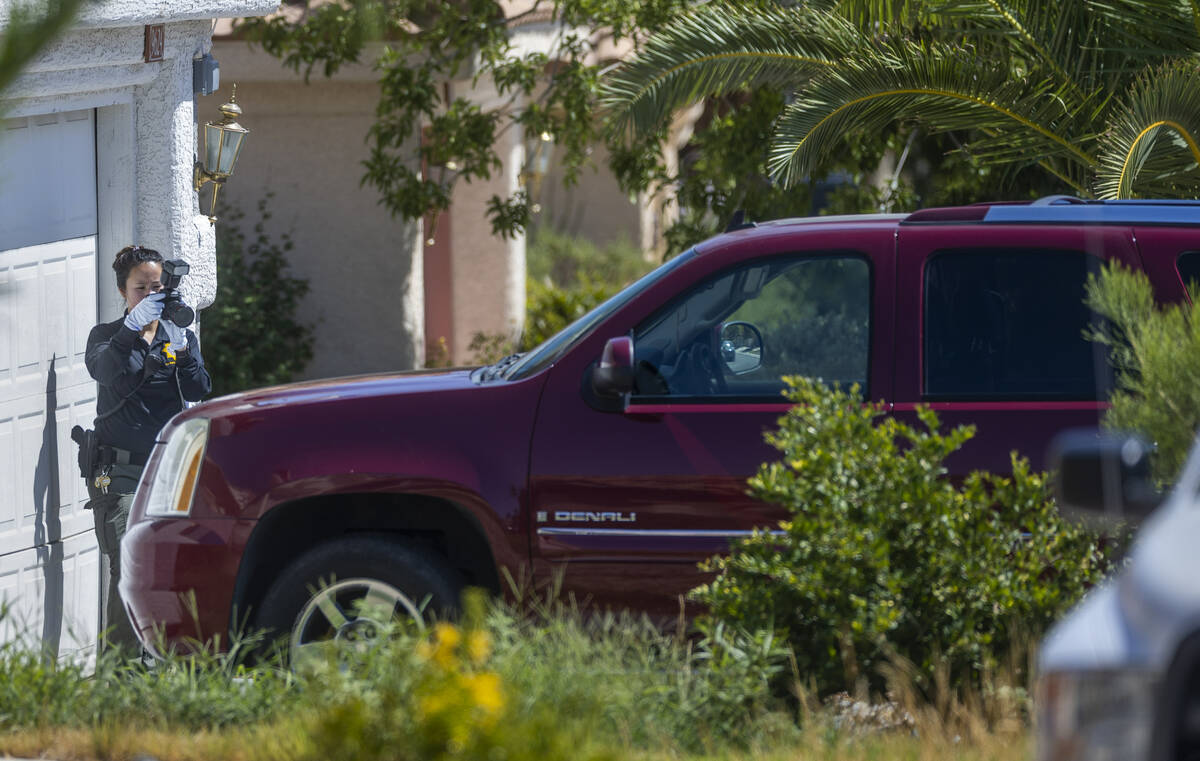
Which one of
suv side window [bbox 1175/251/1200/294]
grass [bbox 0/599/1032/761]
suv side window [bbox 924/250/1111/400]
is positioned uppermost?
suv side window [bbox 1175/251/1200/294]

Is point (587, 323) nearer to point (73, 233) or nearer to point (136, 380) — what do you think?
point (136, 380)

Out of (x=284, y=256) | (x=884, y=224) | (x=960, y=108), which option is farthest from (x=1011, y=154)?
(x=284, y=256)

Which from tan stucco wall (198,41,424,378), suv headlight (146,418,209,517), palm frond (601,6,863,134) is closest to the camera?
suv headlight (146,418,209,517)

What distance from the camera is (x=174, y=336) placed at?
7.53 metres

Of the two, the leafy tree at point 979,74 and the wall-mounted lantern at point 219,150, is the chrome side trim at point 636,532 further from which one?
the wall-mounted lantern at point 219,150

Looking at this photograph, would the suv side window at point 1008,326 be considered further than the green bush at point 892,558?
Yes

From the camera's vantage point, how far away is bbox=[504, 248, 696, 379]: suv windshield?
5637 mm

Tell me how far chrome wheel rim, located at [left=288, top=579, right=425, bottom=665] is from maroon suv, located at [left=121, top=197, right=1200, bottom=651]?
10mm

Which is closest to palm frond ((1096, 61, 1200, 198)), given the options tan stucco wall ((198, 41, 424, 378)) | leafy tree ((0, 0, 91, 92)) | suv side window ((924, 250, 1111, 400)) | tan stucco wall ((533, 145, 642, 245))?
suv side window ((924, 250, 1111, 400))

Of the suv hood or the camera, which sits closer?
the suv hood

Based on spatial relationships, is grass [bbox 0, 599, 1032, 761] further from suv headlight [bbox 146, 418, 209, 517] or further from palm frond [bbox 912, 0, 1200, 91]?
palm frond [bbox 912, 0, 1200, 91]

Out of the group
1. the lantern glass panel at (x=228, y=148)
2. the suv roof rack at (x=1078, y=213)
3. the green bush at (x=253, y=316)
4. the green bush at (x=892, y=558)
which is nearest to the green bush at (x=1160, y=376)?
the green bush at (x=892, y=558)

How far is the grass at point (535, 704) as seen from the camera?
4077 millimetres

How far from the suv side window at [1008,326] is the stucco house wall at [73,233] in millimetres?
3932
